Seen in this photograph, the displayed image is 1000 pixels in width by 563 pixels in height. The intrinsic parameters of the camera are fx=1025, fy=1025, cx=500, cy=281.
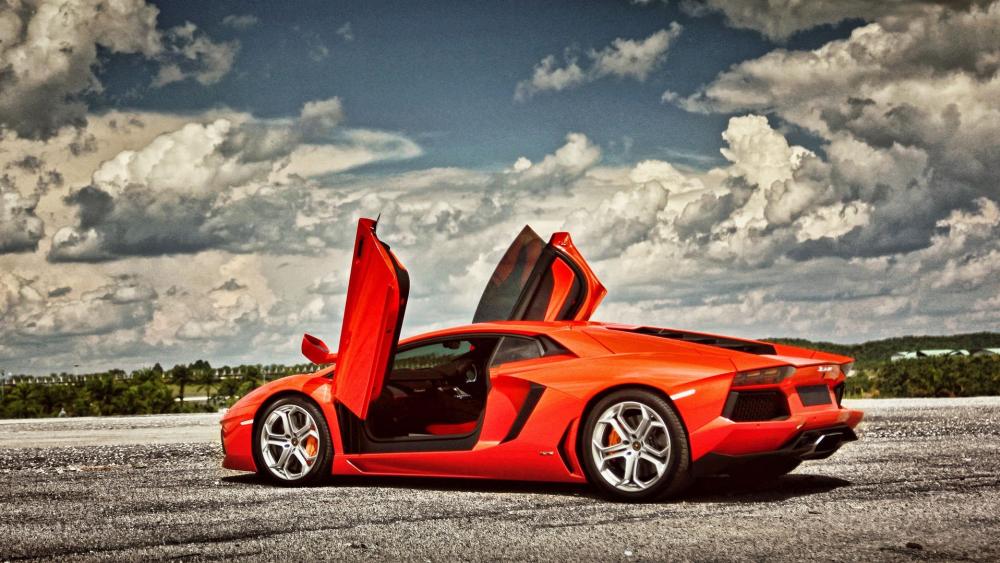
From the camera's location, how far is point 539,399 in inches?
269

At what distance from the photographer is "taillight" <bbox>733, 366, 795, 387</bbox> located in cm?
630

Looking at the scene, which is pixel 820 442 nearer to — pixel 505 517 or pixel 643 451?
pixel 643 451

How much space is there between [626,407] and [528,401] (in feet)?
2.38

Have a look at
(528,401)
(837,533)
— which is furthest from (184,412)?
(837,533)

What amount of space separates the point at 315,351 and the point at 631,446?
284 cm

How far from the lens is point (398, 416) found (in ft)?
26.1

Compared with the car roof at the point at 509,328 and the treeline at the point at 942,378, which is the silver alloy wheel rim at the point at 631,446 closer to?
the car roof at the point at 509,328

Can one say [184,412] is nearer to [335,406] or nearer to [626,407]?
[335,406]

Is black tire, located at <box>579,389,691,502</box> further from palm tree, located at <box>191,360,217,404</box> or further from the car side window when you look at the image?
palm tree, located at <box>191,360,217,404</box>

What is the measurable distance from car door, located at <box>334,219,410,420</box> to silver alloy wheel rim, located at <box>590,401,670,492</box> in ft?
5.42

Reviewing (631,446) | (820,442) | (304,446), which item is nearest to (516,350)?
(631,446)

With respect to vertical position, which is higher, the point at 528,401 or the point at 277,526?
the point at 528,401

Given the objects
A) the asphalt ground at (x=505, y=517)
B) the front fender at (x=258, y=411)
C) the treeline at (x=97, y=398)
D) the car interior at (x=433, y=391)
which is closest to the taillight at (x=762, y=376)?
the asphalt ground at (x=505, y=517)

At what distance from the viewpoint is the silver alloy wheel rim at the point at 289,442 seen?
25.2ft
